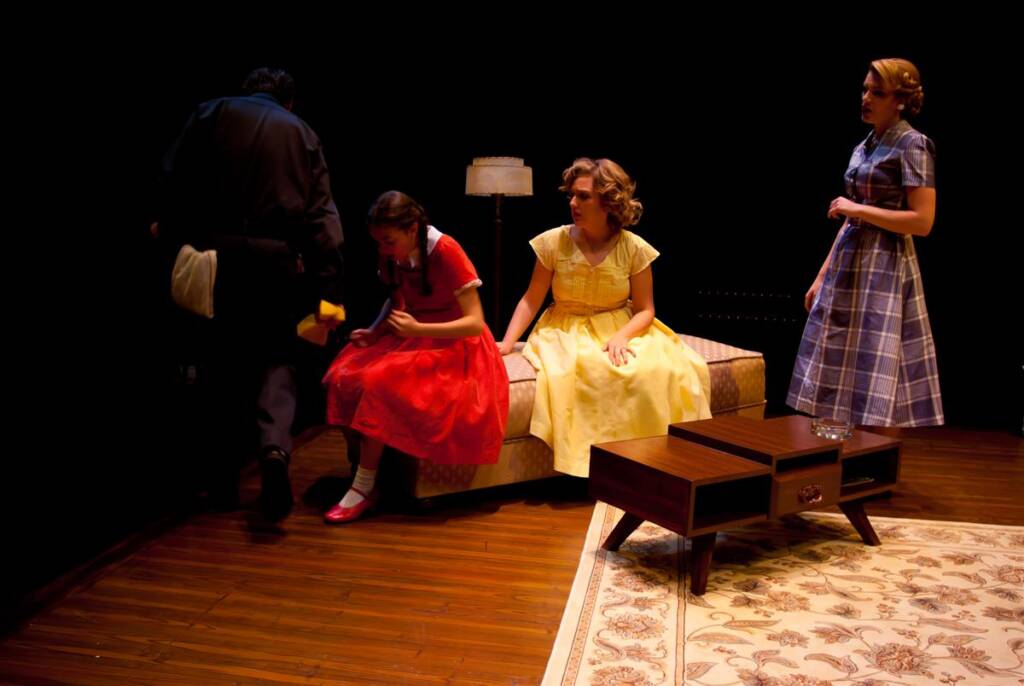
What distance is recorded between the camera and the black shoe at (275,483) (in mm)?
2848

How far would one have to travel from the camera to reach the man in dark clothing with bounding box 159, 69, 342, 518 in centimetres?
284

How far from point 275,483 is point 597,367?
47.7 inches

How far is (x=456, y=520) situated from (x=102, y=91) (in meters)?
1.94

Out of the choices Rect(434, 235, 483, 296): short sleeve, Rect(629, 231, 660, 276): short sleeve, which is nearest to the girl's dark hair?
Rect(434, 235, 483, 296): short sleeve

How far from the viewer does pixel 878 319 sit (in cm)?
315

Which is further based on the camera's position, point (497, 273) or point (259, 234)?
point (497, 273)

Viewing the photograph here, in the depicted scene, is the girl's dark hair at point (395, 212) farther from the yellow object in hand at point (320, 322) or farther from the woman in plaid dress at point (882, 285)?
the woman in plaid dress at point (882, 285)

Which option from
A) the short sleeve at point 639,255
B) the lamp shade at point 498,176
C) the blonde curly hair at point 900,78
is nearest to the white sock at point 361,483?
the short sleeve at point 639,255

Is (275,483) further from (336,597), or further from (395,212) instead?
(395,212)

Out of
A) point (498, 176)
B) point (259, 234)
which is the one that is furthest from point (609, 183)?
point (259, 234)

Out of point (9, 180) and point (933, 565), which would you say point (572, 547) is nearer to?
point (933, 565)

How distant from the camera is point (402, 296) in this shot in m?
3.20

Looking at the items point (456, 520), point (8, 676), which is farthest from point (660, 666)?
point (8, 676)

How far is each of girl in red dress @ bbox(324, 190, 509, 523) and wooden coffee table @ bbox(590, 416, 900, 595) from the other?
55 centimetres
